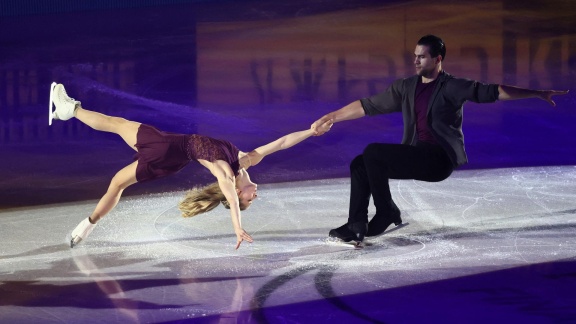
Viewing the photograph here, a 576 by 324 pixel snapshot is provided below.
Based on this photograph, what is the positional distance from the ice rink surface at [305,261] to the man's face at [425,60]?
1149 millimetres

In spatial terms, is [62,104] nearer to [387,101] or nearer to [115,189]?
[115,189]

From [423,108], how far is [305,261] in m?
1.32

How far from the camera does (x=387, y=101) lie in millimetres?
6949

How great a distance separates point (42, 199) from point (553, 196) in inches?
161

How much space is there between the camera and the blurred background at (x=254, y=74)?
930 cm

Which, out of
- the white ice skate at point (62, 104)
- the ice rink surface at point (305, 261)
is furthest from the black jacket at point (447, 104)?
the white ice skate at point (62, 104)

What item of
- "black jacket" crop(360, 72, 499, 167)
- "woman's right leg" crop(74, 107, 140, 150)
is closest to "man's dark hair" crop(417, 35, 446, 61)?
"black jacket" crop(360, 72, 499, 167)

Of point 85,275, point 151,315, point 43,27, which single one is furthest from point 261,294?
point 43,27

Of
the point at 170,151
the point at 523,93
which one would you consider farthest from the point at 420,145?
the point at 170,151

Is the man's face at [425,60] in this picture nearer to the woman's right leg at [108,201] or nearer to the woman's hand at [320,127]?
the woman's hand at [320,127]

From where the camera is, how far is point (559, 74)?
1166 centimetres

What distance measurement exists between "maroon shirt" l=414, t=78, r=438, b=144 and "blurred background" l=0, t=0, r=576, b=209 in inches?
84.4

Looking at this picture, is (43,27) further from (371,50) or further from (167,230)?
(167,230)

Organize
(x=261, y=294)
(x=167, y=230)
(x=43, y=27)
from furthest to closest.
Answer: (x=43, y=27) < (x=167, y=230) < (x=261, y=294)
